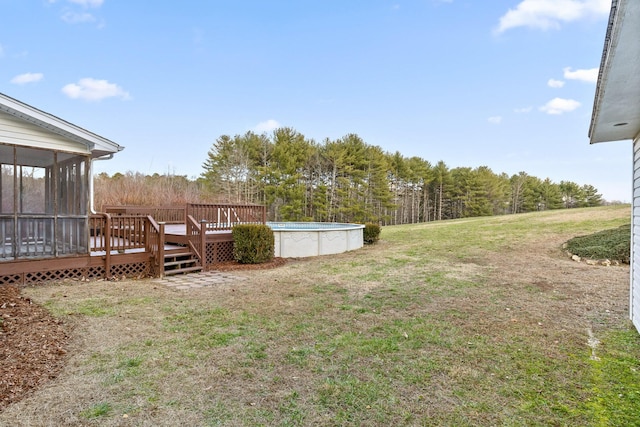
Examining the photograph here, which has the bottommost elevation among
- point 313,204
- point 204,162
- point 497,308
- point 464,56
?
point 497,308

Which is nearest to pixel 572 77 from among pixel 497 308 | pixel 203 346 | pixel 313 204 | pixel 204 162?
pixel 497 308

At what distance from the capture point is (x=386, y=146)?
3628 centimetres

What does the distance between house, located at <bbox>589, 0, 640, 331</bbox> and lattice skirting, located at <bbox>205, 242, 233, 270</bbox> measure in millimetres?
8553

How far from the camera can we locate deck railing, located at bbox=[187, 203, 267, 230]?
9266 millimetres

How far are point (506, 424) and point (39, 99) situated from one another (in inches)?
918

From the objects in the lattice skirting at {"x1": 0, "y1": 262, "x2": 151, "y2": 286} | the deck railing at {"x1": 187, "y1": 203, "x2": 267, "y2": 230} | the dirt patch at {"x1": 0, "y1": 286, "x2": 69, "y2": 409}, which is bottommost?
the dirt patch at {"x1": 0, "y1": 286, "x2": 69, "y2": 409}

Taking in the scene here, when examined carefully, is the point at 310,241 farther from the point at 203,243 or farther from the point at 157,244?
the point at 157,244

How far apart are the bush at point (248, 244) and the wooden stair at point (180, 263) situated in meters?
1.19

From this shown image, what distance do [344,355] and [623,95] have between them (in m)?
3.68

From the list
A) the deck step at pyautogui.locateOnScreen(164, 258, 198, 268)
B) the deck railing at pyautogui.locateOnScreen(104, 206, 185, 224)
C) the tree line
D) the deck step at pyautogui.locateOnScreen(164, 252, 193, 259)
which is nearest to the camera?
the deck step at pyautogui.locateOnScreen(164, 258, 198, 268)

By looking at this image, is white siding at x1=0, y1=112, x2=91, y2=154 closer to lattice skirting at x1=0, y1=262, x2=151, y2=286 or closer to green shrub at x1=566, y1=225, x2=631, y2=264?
lattice skirting at x1=0, y1=262, x2=151, y2=286

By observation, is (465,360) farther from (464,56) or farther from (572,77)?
(464,56)

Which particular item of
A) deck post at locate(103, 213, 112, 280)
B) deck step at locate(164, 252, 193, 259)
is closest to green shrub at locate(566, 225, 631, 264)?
deck step at locate(164, 252, 193, 259)

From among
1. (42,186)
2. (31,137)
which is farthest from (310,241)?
(31,137)
